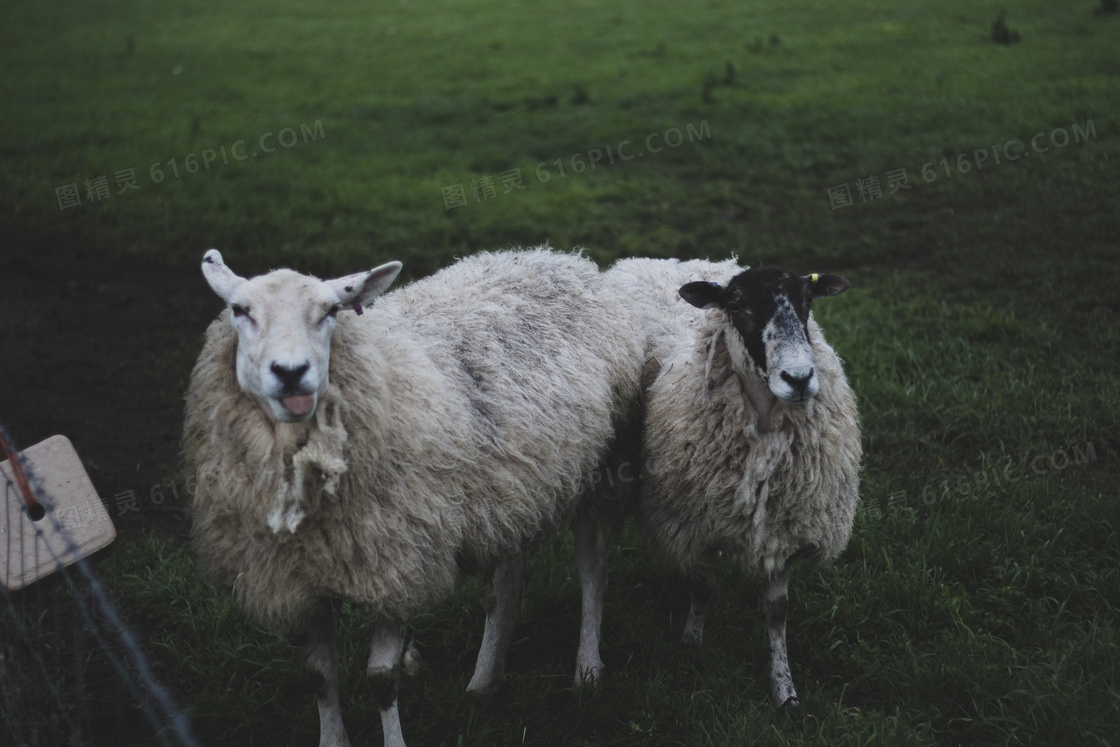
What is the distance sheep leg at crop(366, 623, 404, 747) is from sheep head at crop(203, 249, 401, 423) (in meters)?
0.90

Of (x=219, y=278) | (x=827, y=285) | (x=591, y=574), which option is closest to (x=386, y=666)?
(x=591, y=574)

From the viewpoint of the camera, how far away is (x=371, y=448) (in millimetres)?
3055

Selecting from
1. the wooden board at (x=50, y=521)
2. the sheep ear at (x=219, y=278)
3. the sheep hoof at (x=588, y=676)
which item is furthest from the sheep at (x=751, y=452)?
the wooden board at (x=50, y=521)

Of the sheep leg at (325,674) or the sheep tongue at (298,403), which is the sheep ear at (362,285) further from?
the sheep leg at (325,674)

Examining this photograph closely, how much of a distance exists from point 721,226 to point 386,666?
5.72m

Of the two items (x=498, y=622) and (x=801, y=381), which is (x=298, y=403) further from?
(x=801, y=381)

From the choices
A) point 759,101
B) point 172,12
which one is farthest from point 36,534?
point 172,12

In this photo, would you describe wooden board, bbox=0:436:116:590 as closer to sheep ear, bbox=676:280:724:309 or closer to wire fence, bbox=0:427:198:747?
wire fence, bbox=0:427:198:747

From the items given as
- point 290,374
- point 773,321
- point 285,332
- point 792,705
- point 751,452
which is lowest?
point 792,705

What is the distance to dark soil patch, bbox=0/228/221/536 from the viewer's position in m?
5.22

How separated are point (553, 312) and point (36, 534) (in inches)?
84.3

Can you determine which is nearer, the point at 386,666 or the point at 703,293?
the point at 386,666

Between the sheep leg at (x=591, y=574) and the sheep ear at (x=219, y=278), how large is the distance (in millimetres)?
1873

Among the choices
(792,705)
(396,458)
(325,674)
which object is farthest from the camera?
(792,705)
